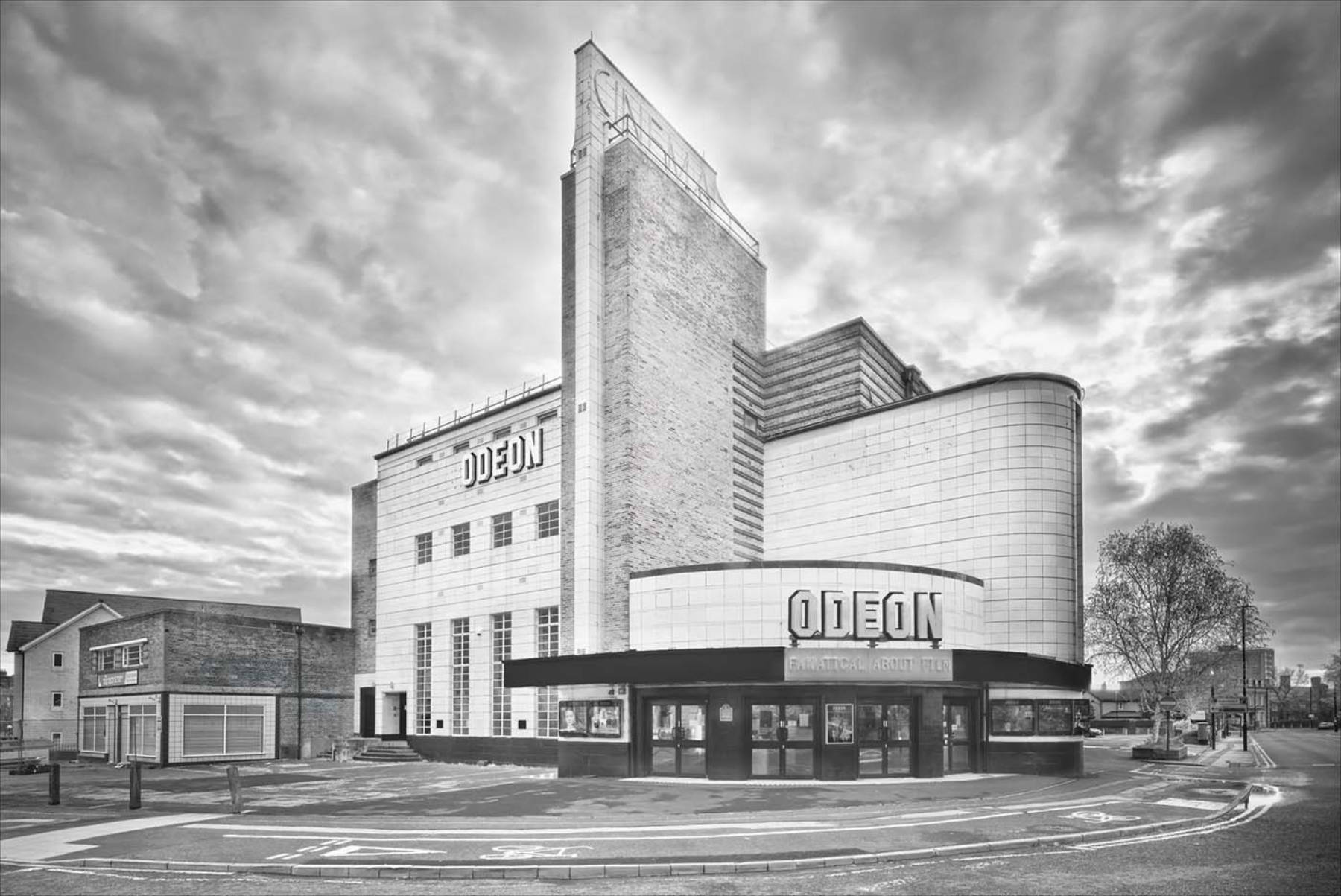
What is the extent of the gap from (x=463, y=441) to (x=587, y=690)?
19.1 meters

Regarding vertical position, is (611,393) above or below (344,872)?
above

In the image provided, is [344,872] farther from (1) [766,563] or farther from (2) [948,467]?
(2) [948,467]

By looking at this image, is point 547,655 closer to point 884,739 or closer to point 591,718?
point 591,718

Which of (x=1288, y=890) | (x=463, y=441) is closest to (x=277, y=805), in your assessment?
(x=1288, y=890)

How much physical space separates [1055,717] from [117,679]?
42.4 meters

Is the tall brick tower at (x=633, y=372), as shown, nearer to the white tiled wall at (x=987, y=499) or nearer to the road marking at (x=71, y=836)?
the white tiled wall at (x=987, y=499)

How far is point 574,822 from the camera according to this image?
19719 millimetres

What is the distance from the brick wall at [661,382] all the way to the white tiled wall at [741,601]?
4005 millimetres

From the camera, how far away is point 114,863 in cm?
1617

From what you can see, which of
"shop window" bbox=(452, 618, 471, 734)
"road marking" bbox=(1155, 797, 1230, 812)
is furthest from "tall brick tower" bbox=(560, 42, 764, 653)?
"road marking" bbox=(1155, 797, 1230, 812)

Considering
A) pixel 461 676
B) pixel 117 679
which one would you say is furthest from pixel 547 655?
pixel 117 679

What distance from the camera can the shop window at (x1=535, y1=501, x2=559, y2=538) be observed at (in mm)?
41781

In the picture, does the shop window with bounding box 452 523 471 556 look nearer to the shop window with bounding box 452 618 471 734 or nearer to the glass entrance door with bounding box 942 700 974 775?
the shop window with bounding box 452 618 471 734

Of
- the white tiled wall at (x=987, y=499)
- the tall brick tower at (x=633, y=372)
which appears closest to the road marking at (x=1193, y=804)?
the white tiled wall at (x=987, y=499)
